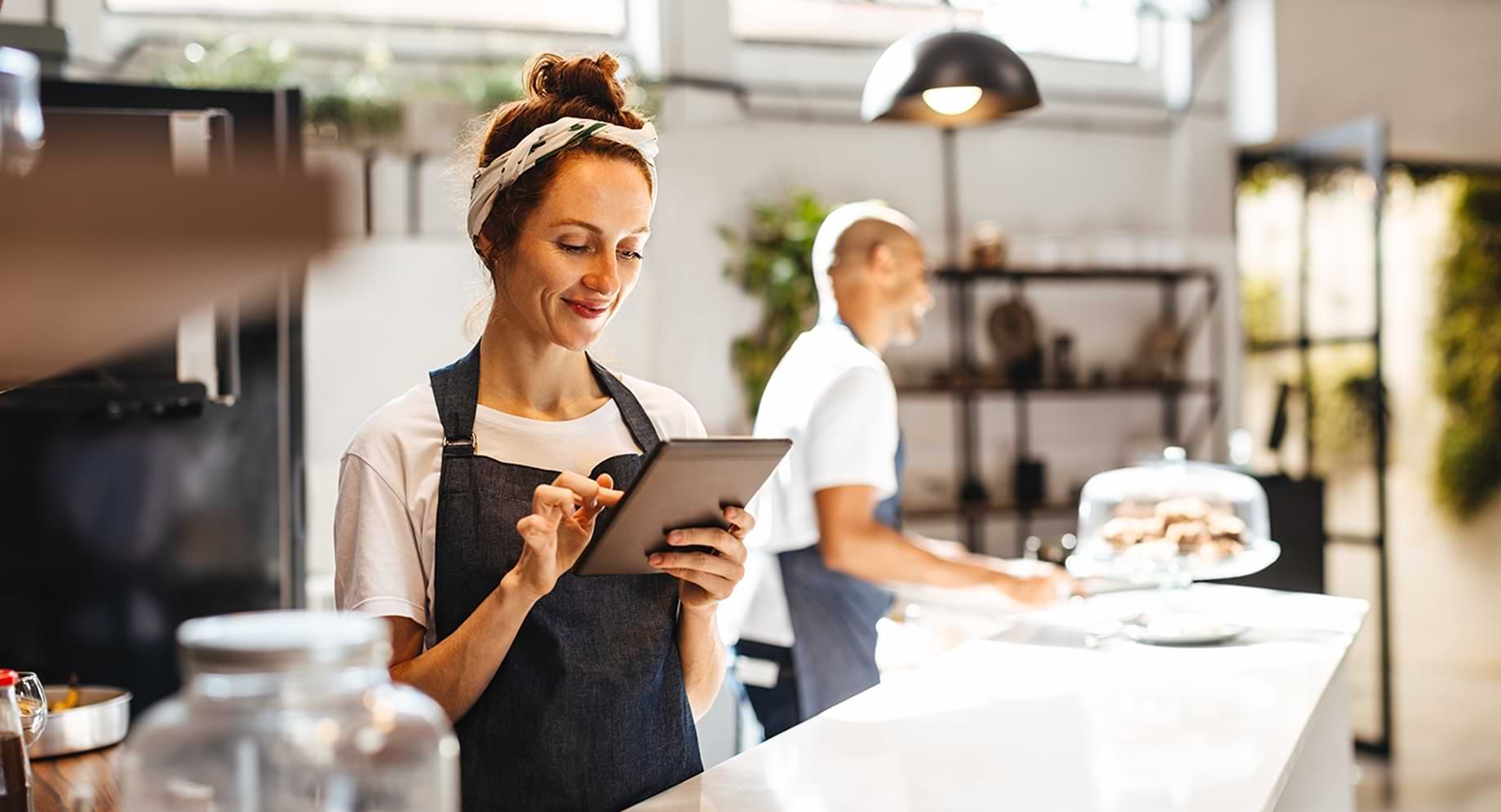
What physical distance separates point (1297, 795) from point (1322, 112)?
439 centimetres

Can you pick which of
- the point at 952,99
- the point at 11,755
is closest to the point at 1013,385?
the point at 952,99

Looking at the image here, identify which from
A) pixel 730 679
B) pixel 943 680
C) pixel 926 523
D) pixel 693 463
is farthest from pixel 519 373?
pixel 926 523

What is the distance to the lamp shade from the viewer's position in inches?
123

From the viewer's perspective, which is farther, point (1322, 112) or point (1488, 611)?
point (1488, 611)

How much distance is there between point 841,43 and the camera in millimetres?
6043

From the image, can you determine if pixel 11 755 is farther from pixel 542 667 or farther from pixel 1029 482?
pixel 1029 482

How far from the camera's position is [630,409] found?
5.75 ft

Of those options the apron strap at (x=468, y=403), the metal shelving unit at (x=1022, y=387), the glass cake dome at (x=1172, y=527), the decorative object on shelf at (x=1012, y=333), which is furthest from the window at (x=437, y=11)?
the apron strap at (x=468, y=403)

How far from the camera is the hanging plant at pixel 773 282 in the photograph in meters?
5.45

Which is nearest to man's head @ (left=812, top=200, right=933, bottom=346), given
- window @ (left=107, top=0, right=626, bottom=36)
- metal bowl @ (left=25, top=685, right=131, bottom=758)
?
metal bowl @ (left=25, top=685, right=131, bottom=758)

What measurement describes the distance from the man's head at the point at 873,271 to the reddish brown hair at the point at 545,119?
1.43 metres

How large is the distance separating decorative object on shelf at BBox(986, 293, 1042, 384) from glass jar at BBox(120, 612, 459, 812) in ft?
18.0

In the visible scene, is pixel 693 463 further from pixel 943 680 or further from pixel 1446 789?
pixel 1446 789

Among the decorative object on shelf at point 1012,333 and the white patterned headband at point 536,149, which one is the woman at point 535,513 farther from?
the decorative object on shelf at point 1012,333
